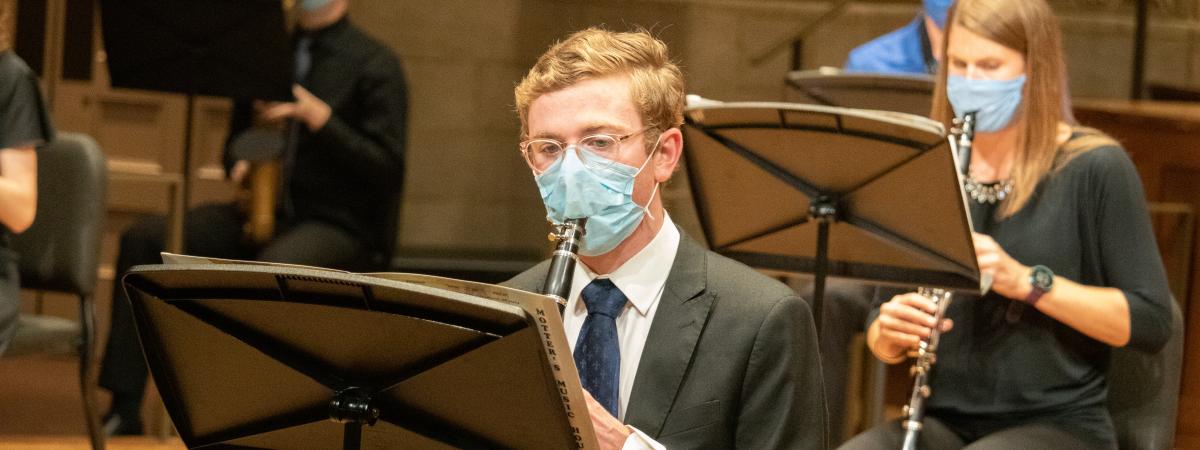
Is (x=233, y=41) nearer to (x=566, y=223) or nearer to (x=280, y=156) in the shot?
(x=280, y=156)

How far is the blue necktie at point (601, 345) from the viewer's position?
1818 mm

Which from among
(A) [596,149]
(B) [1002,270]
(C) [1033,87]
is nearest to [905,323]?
(B) [1002,270]

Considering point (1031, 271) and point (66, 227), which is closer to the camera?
point (1031, 271)

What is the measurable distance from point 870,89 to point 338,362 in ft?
6.45

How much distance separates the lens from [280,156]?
4.38m

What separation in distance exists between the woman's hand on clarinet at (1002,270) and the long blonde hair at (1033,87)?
0.18 metres

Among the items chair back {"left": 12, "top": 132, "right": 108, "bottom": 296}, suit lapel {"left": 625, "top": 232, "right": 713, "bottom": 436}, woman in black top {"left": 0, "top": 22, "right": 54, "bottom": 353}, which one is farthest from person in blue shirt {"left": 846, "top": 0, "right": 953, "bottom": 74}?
suit lapel {"left": 625, "top": 232, "right": 713, "bottom": 436}

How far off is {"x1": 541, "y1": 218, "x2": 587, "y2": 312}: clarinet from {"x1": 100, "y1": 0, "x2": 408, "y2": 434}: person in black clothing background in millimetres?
2472

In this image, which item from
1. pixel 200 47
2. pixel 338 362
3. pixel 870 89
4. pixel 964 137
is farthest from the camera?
pixel 200 47

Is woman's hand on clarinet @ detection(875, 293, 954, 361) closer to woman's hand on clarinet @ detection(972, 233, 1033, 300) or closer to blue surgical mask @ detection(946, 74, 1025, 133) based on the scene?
woman's hand on clarinet @ detection(972, 233, 1033, 300)

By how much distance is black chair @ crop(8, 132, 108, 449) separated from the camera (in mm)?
3262

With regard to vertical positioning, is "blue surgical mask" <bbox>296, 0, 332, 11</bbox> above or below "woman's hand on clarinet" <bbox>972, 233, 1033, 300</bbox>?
above

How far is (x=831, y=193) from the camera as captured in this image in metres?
2.50

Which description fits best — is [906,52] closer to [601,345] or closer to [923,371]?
[923,371]
